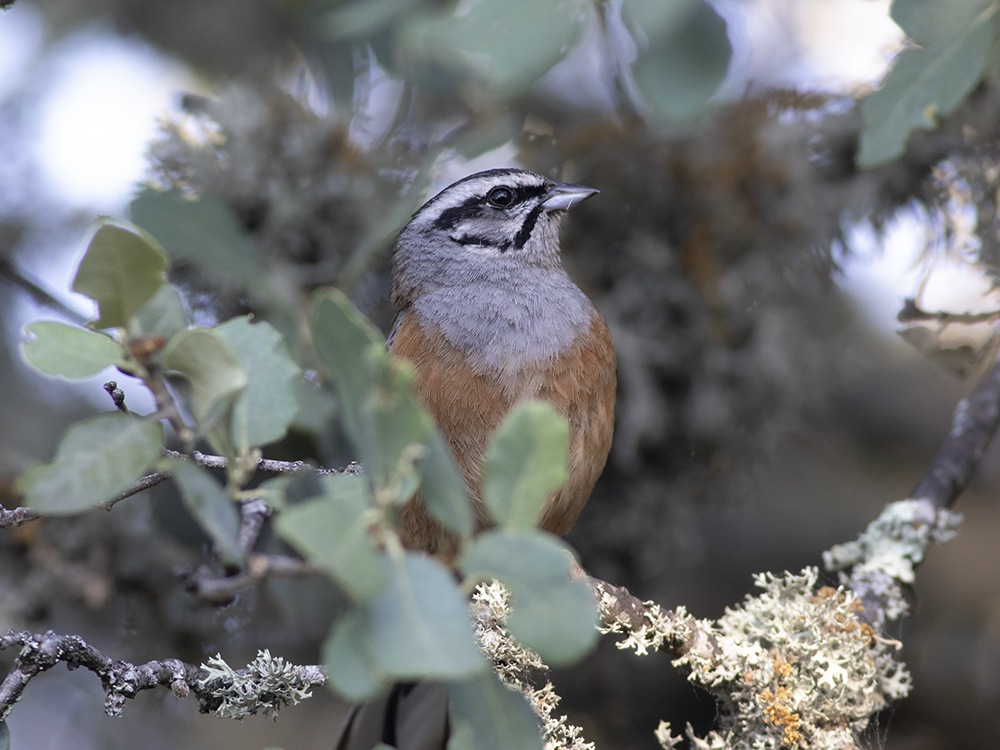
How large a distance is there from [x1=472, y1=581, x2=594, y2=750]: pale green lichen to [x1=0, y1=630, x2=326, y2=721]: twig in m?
0.45

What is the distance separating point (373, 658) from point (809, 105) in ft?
13.3

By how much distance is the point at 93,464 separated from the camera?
1083mm

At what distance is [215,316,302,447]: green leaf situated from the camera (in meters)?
1.17

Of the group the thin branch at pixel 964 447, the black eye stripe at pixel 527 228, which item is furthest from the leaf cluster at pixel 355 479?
the thin branch at pixel 964 447

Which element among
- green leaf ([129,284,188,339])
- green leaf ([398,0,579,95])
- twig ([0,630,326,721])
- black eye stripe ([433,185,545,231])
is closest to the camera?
green leaf ([129,284,188,339])

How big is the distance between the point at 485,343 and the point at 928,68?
1.62 m

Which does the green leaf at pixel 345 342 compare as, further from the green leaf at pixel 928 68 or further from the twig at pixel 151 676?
the green leaf at pixel 928 68

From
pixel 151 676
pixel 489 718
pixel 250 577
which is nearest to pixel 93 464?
pixel 250 577

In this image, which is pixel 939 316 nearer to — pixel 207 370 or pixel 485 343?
pixel 485 343

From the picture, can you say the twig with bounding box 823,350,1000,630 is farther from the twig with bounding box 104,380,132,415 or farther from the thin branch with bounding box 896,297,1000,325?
the twig with bounding box 104,380,132,415

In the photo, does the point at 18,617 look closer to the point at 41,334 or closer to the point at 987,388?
the point at 41,334

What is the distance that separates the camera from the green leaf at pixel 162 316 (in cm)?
125

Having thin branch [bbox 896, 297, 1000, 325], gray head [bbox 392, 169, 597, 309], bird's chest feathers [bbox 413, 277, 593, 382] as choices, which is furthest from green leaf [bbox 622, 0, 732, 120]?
thin branch [bbox 896, 297, 1000, 325]

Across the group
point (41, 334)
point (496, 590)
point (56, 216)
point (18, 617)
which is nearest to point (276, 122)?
point (56, 216)
